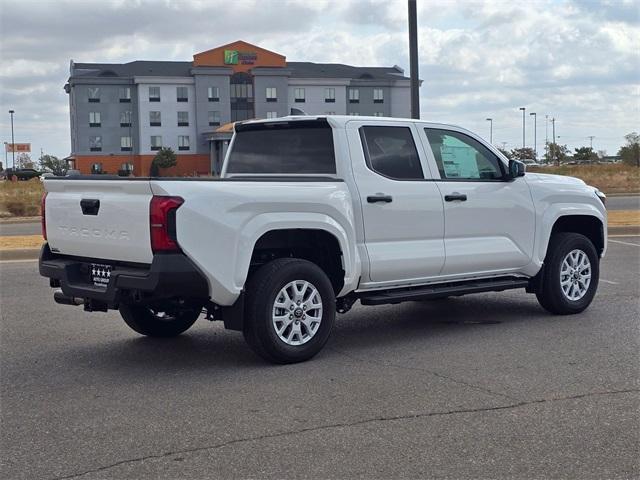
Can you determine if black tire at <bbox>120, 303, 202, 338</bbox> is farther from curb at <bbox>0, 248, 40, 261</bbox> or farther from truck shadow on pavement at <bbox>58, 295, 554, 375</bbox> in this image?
curb at <bbox>0, 248, 40, 261</bbox>

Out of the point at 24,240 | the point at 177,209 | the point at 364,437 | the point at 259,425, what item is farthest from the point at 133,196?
the point at 24,240

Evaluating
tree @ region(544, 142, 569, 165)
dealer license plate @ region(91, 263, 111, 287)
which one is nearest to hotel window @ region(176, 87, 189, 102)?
tree @ region(544, 142, 569, 165)

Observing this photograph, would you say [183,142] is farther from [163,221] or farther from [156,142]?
[163,221]

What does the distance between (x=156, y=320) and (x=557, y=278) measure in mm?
4049

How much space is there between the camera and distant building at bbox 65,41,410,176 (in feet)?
284

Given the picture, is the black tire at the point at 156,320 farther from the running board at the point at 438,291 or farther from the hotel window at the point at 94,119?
the hotel window at the point at 94,119

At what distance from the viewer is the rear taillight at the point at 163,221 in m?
6.33

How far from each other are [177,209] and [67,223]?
1.26 m

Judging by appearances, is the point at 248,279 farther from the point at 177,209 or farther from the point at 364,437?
the point at 364,437

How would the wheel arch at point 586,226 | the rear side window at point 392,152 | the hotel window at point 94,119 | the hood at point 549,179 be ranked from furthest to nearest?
the hotel window at point 94,119 → the wheel arch at point 586,226 → the hood at point 549,179 → the rear side window at point 392,152

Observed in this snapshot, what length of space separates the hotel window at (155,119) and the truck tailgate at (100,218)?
81.5m

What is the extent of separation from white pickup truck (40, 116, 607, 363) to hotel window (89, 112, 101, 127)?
270 ft

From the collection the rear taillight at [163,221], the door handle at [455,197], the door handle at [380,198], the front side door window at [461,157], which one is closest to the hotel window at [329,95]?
the front side door window at [461,157]

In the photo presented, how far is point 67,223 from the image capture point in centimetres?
710
